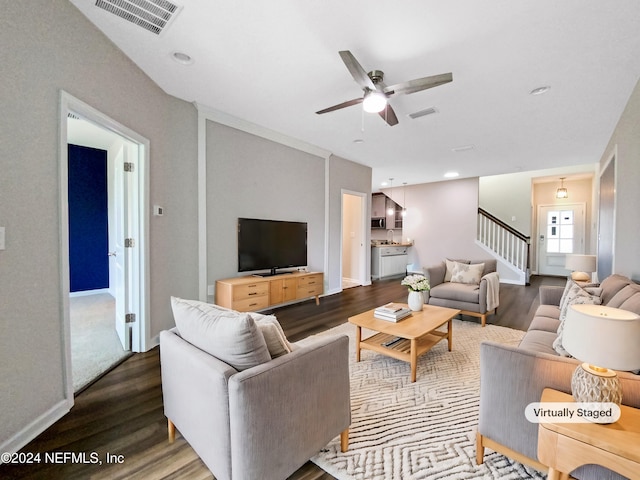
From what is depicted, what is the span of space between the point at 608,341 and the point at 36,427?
9.44ft

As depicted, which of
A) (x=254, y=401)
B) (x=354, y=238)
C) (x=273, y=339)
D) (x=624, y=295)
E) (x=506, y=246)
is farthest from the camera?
(x=506, y=246)

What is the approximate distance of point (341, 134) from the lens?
4.29 m

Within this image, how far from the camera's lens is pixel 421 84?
7.23 ft

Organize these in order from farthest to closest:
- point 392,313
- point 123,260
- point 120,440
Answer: point 123,260
point 392,313
point 120,440

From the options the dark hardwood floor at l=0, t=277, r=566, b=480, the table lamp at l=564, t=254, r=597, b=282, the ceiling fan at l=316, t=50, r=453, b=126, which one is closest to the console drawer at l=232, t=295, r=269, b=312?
the dark hardwood floor at l=0, t=277, r=566, b=480

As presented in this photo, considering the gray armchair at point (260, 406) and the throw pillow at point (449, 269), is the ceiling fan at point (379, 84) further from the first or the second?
the throw pillow at point (449, 269)

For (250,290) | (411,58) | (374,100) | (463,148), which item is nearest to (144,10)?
(374,100)

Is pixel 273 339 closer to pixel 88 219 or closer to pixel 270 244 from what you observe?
pixel 270 244

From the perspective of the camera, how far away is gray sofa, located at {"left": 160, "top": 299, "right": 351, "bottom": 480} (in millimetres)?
1136

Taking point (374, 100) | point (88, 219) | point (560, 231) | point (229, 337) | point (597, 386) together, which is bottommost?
point (597, 386)

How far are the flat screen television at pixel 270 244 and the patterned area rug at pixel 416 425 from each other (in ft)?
6.42

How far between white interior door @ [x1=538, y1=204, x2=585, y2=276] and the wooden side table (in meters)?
8.69

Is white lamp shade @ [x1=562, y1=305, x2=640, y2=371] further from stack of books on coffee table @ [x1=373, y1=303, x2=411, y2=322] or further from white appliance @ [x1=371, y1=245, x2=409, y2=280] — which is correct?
white appliance @ [x1=371, y1=245, x2=409, y2=280]

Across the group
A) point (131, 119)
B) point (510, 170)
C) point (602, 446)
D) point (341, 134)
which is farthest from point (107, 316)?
point (510, 170)
